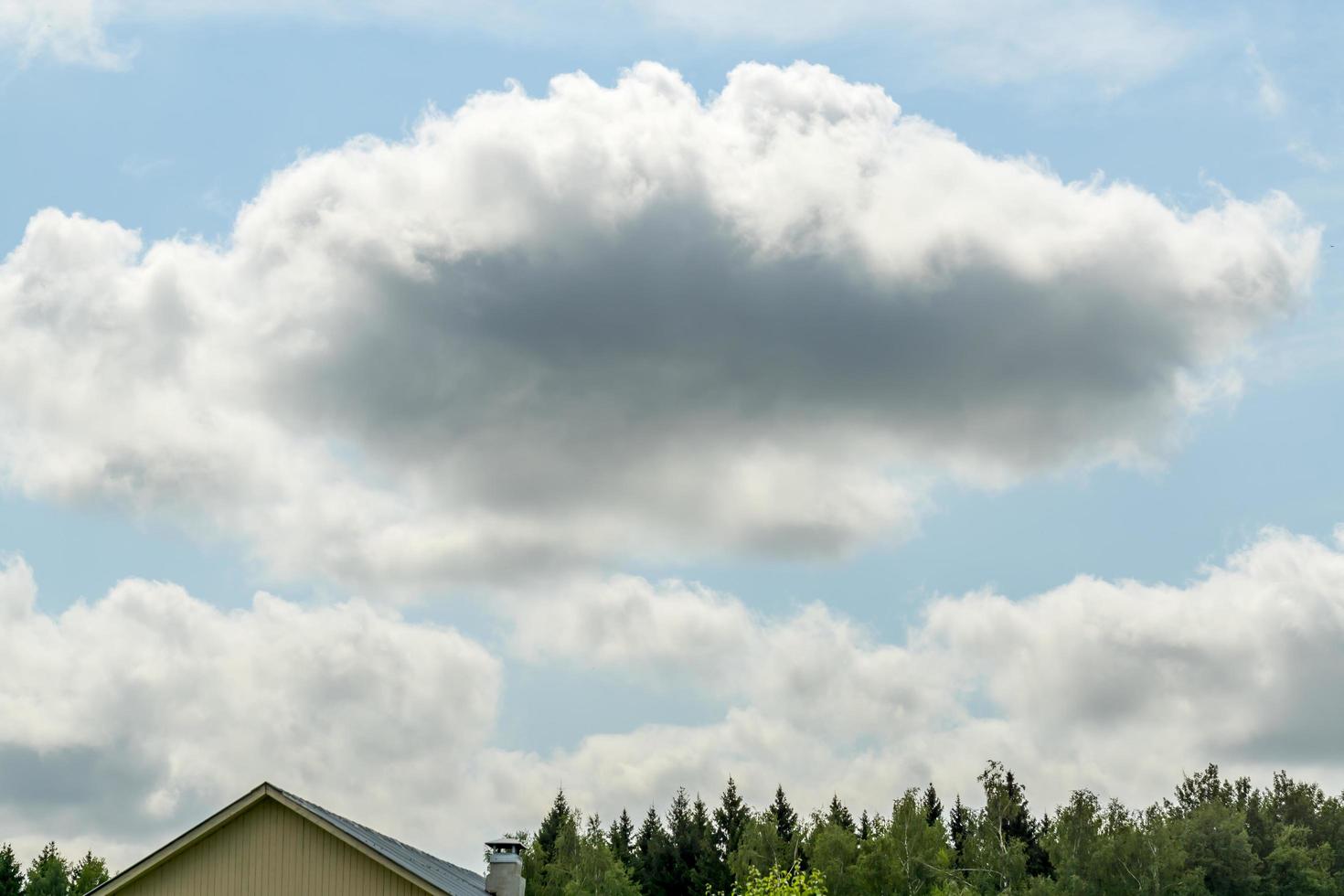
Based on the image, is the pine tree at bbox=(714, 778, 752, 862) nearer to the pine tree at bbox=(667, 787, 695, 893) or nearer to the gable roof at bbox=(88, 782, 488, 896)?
the pine tree at bbox=(667, 787, 695, 893)

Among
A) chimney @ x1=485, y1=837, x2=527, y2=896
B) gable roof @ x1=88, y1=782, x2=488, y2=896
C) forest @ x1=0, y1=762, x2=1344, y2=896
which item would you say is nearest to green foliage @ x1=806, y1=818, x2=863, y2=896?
forest @ x1=0, y1=762, x2=1344, y2=896

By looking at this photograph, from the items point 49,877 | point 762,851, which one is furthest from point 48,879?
point 762,851

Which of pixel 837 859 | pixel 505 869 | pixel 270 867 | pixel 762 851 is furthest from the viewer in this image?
pixel 762 851

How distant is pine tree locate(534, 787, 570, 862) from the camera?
95194 mm

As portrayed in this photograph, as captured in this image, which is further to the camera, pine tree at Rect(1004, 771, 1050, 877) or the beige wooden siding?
pine tree at Rect(1004, 771, 1050, 877)

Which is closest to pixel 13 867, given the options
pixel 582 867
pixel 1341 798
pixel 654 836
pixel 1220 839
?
pixel 582 867

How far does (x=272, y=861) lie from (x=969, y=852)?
60719mm

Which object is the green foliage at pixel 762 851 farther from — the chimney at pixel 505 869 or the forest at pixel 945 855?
the chimney at pixel 505 869

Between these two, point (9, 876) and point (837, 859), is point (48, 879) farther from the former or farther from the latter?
point (837, 859)

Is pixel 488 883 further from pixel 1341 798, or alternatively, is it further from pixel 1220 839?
pixel 1341 798

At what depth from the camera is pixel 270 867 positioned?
3669 cm

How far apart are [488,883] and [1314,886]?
63052mm

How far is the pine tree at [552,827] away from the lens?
95194 mm

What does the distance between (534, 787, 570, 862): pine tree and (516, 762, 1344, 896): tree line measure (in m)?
0.09
